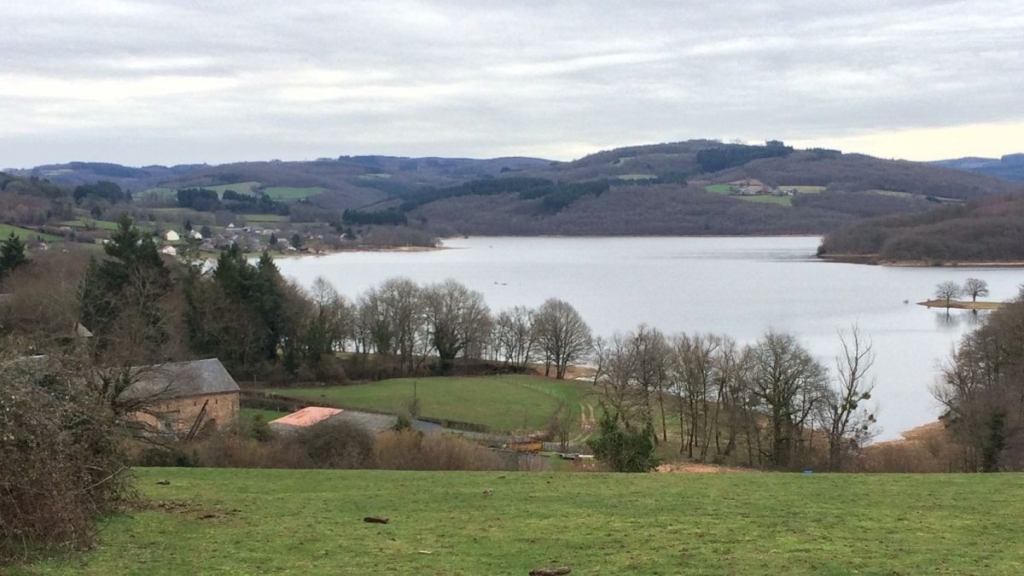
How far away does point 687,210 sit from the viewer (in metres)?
158

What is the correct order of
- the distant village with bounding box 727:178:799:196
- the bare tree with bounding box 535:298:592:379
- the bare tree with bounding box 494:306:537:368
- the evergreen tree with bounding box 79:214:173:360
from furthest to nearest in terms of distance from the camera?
the distant village with bounding box 727:178:799:196
the bare tree with bounding box 494:306:537:368
the bare tree with bounding box 535:298:592:379
the evergreen tree with bounding box 79:214:173:360

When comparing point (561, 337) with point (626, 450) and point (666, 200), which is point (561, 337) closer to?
point (626, 450)

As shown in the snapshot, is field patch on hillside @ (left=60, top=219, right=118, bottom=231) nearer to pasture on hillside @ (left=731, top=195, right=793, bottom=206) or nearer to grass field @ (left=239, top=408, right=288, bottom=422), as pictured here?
grass field @ (left=239, top=408, right=288, bottom=422)

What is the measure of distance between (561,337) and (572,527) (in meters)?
37.7

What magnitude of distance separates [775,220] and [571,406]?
121 meters

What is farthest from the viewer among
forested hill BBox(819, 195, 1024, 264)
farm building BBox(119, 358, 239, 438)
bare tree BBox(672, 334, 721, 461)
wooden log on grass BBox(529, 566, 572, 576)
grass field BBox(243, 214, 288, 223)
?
grass field BBox(243, 214, 288, 223)

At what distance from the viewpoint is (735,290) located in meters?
70.6

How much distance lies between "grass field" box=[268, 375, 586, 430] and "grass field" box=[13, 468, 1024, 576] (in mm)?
20961

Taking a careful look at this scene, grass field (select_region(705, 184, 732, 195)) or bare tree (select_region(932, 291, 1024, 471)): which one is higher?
grass field (select_region(705, 184, 732, 195))

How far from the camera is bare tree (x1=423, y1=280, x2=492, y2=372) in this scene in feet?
152

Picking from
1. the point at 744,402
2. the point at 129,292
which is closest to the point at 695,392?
the point at 744,402

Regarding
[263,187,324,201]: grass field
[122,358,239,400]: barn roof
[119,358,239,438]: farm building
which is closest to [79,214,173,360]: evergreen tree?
[122,358,239,400]: barn roof

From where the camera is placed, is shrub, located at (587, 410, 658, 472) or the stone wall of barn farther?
the stone wall of barn

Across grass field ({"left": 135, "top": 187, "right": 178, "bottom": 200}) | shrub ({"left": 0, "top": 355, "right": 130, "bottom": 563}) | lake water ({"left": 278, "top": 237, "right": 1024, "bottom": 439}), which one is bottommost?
lake water ({"left": 278, "top": 237, "right": 1024, "bottom": 439})
